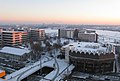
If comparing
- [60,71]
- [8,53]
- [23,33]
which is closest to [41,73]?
[60,71]

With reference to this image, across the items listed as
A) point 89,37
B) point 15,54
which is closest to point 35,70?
point 15,54

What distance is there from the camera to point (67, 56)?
110ft

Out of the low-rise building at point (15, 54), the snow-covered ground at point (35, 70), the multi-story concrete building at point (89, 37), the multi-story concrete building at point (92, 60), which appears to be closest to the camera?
the snow-covered ground at point (35, 70)

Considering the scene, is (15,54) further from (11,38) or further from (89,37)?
(89,37)

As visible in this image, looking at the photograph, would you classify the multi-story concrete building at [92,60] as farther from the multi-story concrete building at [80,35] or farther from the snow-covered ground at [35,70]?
the multi-story concrete building at [80,35]

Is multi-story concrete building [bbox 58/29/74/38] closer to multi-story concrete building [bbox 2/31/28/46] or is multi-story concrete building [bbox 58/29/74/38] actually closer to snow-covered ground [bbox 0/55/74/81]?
multi-story concrete building [bbox 2/31/28/46]

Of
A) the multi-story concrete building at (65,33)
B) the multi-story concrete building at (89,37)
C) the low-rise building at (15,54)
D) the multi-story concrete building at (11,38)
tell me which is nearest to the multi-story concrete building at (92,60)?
the low-rise building at (15,54)

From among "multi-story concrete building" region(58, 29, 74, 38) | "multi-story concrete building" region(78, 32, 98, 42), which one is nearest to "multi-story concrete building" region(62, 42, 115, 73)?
"multi-story concrete building" region(78, 32, 98, 42)

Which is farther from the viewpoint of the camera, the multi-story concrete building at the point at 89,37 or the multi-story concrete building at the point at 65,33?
the multi-story concrete building at the point at 65,33

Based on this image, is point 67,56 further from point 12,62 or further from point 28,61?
point 12,62

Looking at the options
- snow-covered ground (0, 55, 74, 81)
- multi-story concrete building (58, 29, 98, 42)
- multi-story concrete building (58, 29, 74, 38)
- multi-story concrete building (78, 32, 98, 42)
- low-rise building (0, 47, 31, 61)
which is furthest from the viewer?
multi-story concrete building (58, 29, 74, 38)

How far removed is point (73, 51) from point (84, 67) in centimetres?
345

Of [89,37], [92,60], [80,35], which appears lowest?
[92,60]

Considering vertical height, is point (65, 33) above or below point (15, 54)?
above
